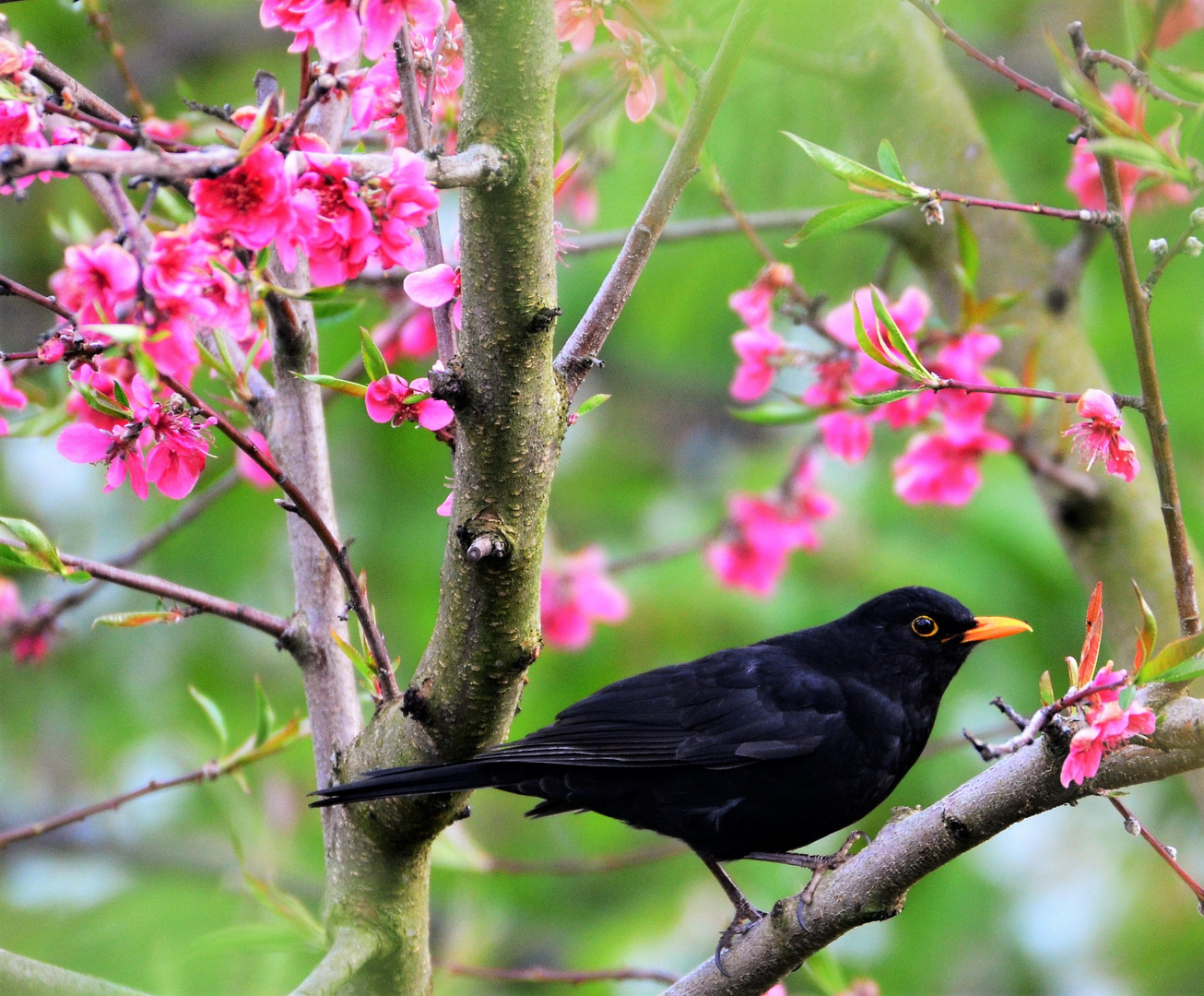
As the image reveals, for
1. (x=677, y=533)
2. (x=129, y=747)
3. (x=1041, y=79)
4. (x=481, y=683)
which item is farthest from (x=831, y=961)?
(x=129, y=747)

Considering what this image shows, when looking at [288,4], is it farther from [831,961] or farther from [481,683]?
[831,961]

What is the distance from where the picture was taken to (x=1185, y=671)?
1712 millimetres

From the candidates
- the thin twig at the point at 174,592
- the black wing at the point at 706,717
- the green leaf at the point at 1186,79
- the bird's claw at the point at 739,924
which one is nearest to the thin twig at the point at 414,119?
the thin twig at the point at 174,592

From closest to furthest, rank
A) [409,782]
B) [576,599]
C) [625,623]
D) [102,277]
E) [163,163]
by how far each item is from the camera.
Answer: [163,163], [102,277], [409,782], [576,599], [625,623]

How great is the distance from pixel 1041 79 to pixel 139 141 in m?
4.90

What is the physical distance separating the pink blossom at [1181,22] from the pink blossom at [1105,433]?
1864 millimetres

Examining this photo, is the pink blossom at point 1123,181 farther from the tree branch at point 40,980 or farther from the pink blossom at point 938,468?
the tree branch at point 40,980

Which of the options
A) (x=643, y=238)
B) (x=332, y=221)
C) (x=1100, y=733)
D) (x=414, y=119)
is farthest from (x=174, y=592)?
(x=1100, y=733)

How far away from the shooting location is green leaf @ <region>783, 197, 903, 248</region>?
1.97m

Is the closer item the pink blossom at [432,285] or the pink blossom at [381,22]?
the pink blossom at [381,22]

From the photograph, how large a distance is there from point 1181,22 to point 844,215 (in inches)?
97.9

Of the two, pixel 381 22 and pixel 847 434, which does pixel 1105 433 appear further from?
pixel 847 434

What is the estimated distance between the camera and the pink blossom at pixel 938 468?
3586 mm

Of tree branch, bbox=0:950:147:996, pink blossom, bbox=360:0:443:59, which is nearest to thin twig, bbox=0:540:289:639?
tree branch, bbox=0:950:147:996
